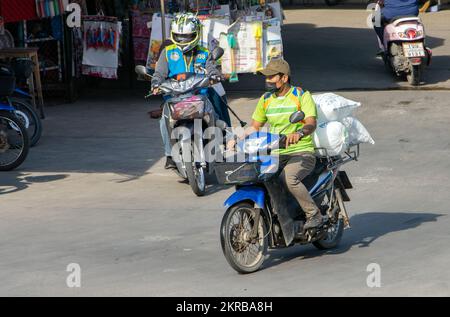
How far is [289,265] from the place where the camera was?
863cm

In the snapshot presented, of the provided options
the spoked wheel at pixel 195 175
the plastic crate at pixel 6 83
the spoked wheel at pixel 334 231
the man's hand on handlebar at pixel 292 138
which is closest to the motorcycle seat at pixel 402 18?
the spoked wheel at pixel 195 175

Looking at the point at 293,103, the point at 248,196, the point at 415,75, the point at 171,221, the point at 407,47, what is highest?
the point at 293,103

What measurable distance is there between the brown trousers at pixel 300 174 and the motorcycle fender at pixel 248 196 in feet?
0.95

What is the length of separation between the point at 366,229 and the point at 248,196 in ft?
7.07

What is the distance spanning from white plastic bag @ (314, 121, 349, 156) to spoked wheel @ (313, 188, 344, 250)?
1.50 feet

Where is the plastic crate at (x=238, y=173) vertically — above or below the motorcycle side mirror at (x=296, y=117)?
below

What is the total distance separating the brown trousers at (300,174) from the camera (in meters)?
8.50

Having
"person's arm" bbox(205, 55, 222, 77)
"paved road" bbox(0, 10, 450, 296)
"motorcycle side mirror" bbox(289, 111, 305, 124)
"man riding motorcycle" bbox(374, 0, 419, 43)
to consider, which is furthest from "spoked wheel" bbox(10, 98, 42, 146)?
"man riding motorcycle" bbox(374, 0, 419, 43)

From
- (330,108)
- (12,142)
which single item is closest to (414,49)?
(12,142)

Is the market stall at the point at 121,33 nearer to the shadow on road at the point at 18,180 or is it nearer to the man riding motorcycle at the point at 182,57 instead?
the man riding motorcycle at the point at 182,57

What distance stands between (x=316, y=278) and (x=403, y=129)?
715 cm

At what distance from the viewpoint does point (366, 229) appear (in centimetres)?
1001

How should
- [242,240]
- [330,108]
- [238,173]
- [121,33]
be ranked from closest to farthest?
[238,173] < [242,240] < [330,108] < [121,33]

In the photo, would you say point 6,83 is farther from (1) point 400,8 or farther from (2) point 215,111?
(1) point 400,8
